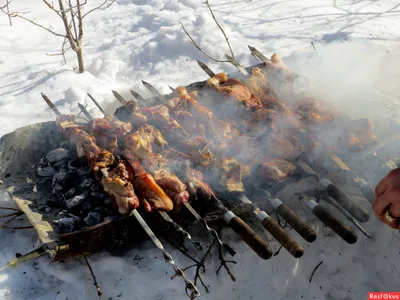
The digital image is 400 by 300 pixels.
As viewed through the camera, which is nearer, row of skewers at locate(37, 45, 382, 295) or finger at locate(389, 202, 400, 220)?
finger at locate(389, 202, 400, 220)

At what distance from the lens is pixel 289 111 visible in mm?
5469

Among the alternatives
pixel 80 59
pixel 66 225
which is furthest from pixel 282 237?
pixel 80 59

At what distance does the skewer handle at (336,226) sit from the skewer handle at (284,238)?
482 mm

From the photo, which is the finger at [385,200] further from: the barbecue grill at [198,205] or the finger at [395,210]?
the barbecue grill at [198,205]

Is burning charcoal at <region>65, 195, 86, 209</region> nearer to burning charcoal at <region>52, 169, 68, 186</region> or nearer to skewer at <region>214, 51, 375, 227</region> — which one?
burning charcoal at <region>52, 169, 68, 186</region>

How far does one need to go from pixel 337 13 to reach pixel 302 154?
662 cm

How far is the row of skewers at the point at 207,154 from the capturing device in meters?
4.02

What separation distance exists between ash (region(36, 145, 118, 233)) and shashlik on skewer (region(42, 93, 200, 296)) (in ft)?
0.54

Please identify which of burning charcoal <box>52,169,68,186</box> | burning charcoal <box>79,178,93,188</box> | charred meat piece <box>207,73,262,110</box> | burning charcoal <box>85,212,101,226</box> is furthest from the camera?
charred meat piece <box>207,73,262,110</box>

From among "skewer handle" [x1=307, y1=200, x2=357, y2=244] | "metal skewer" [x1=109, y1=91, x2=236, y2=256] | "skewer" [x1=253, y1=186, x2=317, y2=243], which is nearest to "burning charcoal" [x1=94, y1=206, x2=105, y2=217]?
"metal skewer" [x1=109, y1=91, x2=236, y2=256]

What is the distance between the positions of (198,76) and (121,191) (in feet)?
13.5

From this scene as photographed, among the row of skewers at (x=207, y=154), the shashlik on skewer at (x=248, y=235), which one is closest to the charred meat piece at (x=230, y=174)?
the row of skewers at (x=207, y=154)

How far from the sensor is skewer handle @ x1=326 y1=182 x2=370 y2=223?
4035mm

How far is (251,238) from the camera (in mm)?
3719
